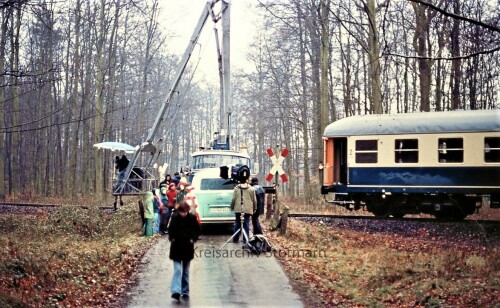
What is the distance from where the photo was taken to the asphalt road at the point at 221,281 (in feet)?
30.1

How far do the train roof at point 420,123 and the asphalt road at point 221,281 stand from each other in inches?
301

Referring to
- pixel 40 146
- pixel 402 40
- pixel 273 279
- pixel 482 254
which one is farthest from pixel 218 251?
pixel 40 146

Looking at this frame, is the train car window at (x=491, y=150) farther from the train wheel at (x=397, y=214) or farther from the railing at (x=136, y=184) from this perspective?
the railing at (x=136, y=184)

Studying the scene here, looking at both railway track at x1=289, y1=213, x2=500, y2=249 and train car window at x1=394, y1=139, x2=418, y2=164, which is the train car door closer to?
railway track at x1=289, y1=213, x2=500, y2=249

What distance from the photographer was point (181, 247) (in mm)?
9352

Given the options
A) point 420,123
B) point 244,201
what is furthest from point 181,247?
point 420,123

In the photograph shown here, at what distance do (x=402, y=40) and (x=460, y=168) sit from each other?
1700cm

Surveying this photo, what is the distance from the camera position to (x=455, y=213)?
19.5m

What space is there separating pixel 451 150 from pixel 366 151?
277 centimetres

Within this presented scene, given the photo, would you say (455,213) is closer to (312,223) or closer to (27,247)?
(312,223)

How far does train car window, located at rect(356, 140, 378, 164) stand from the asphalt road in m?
7.09

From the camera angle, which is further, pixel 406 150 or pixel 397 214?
pixel 397 214

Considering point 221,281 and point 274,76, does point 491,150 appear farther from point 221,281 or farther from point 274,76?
point 274,76

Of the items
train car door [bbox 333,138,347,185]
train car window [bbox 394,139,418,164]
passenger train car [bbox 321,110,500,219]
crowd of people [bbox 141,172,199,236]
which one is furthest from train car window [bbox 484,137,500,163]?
crowd of people [bbox 141,172,199,236]
